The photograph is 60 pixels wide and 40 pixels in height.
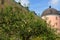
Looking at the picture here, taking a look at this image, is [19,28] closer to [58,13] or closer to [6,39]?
[6,39]

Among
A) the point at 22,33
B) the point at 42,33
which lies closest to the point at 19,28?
the point at 22,33

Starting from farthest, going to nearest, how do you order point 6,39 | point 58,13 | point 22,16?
1. point 58,13
2. point 22,16
3. point 6,39

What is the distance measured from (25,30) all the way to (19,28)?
0.32 metres

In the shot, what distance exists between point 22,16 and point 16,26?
0.69 meters

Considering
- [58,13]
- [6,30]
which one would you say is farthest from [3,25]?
[58,13]

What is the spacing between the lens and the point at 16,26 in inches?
471

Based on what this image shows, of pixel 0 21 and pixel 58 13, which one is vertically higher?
pixel 58 13

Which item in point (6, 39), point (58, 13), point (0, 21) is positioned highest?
point (58, 13)

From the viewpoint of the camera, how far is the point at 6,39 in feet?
38.1

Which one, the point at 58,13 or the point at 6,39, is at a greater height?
the point at 58,13

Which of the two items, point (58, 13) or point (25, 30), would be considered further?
point (58, 13)

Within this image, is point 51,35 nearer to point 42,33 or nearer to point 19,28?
point 42,33

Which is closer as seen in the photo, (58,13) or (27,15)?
(27,15)

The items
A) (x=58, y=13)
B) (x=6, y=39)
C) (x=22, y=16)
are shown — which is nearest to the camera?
(x=6, y=39)
